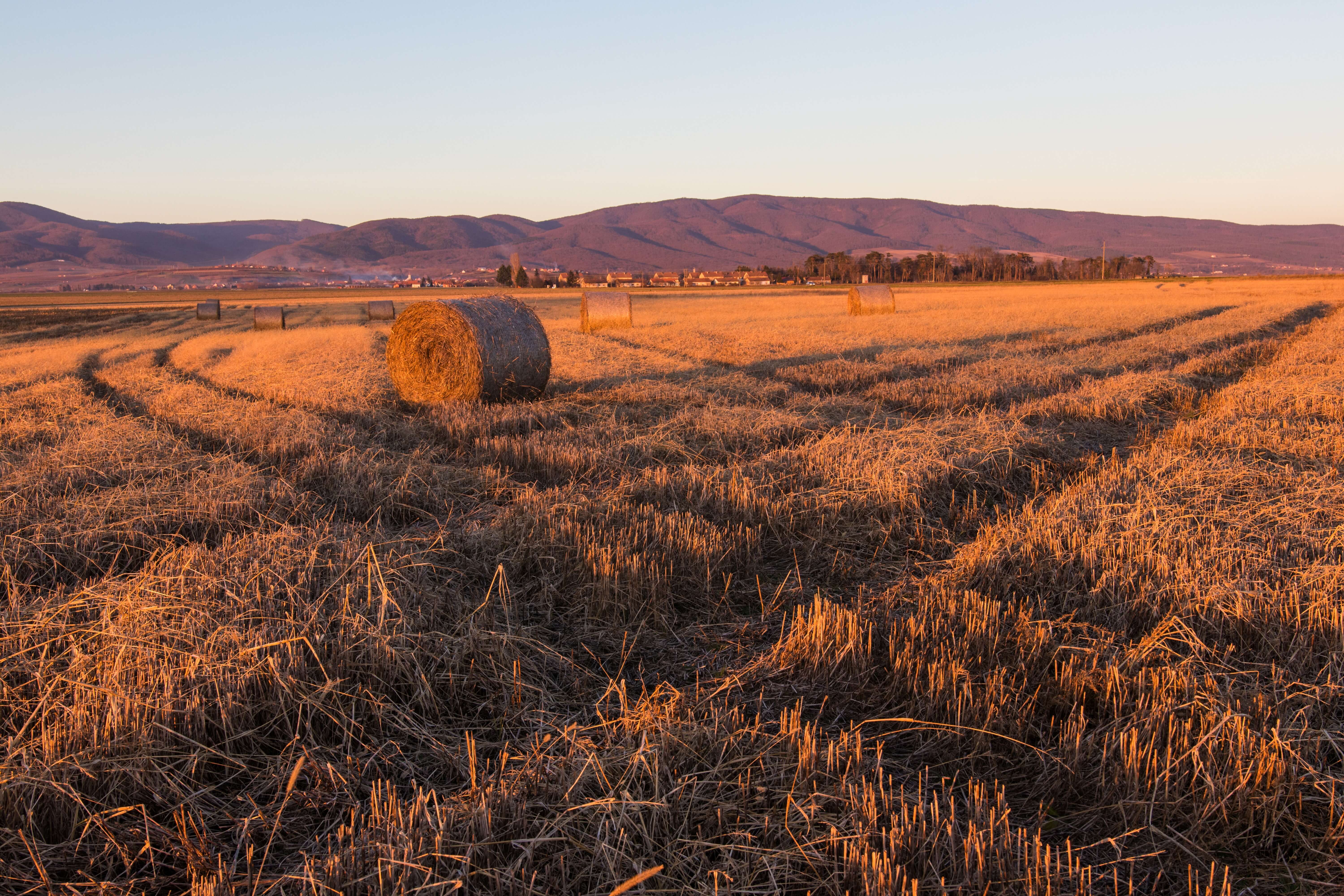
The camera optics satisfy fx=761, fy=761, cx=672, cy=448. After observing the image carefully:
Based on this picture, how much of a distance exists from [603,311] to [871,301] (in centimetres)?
1204

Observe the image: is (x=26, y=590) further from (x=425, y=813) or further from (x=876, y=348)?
(x=876, y=348)

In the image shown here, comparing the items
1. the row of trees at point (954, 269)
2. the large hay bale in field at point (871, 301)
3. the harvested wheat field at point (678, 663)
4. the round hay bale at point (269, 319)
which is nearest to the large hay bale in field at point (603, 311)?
the large hay bale in field at point (871, 301)

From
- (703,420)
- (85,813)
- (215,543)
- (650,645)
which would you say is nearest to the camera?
(85,813)

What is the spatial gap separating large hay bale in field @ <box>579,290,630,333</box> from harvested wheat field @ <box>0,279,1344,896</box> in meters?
18.0

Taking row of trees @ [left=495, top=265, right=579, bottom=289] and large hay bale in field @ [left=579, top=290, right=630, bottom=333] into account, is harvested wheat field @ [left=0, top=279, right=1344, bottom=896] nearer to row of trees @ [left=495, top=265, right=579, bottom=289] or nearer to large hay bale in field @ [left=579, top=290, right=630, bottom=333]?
large hay bale in field @ [left=579, top=290, right=630, bottom=333]

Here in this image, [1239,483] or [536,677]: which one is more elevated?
[1239,483]

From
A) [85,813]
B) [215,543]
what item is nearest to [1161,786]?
[85,813]

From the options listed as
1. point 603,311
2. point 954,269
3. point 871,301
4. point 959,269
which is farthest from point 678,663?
point 959,269

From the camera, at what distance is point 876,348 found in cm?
1828

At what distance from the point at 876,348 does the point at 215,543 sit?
15.6 meters

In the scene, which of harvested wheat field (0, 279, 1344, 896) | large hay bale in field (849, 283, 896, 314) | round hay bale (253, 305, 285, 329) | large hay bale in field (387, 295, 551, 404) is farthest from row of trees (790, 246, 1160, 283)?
harvested wheat field (0, 279, 1344, 896)

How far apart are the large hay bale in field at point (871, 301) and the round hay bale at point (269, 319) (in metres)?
23.0

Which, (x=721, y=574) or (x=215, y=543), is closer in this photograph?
(x=721, y=574)

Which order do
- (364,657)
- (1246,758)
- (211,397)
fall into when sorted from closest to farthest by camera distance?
(1246,758), (364,657), (211,397)
